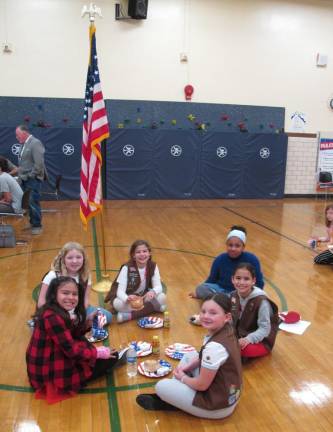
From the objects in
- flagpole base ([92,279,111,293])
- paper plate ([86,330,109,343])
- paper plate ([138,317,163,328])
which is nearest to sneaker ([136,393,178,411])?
paper plate ([86,330,109,343])

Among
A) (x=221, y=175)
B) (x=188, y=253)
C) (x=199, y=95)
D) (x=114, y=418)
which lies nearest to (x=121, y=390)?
(x=114, y=418)

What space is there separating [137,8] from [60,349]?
10.7 m

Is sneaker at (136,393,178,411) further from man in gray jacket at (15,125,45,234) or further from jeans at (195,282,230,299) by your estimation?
man in gray jacket at (15,125,45,234)

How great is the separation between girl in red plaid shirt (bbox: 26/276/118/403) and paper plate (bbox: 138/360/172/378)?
41cm

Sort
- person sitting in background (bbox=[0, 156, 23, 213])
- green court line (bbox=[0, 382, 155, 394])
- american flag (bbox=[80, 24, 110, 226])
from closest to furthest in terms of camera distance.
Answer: green court line (bbox=[0, 382, 155, 394])
american flag (bbox=[80, 24, 110, 226])
person sitting in background (bbox=[0, 156, 23, 213])

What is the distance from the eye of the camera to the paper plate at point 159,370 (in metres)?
3.29

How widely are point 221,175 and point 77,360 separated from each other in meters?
9.76

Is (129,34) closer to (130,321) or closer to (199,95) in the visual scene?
(199,95)

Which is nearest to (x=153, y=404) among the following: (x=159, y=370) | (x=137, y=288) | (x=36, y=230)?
(x=159, y=370)

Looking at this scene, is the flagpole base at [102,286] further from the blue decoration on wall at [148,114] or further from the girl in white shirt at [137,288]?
the blue decoration on wall at [148,114]

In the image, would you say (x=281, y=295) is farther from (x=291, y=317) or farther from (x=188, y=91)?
(x=188, y=91)

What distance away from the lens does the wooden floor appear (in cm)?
282

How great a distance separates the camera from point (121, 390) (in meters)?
3.12

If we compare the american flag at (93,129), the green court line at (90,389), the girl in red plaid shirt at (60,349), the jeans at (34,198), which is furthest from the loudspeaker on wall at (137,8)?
the green court line at (90,389)
